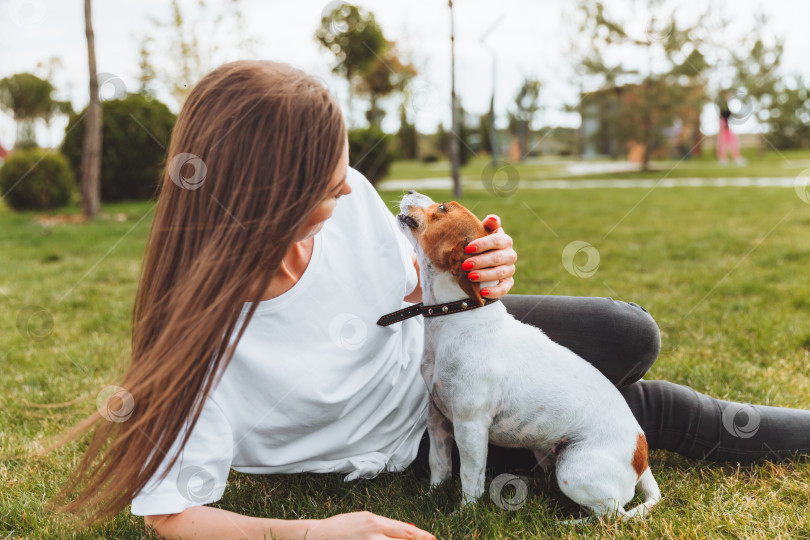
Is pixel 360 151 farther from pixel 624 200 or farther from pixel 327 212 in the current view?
pixel 327 212

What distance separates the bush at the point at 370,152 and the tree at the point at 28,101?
86.0ft

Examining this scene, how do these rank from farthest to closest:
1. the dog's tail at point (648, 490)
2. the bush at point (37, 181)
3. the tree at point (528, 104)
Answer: the tree at point (528, 104) < the bush at point (37, 181) < the dog's tail at point (648, 490)

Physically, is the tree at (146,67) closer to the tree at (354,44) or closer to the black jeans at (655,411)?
the tree at (354,44)

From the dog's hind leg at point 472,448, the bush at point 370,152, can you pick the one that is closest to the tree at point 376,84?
the bush at point 370,152

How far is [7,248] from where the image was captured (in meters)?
7.08

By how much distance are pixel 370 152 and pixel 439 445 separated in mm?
Answer: 11082

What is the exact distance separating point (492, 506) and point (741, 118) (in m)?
2.90

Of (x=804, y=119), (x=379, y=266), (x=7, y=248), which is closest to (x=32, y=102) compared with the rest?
(x=7, y=248)

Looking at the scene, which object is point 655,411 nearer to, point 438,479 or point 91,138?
point 438,479

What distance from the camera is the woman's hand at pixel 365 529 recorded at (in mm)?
1490

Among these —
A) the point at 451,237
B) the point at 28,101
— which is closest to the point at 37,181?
the point at 451,237

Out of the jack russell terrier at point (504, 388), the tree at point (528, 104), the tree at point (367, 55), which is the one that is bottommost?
the jack russell terrier at point (504, 388)

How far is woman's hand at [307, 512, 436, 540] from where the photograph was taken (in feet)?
4.89

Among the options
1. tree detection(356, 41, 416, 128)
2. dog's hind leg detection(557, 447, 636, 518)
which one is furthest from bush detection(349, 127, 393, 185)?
dog's hind leg detection(557, 447, 636, 518)
